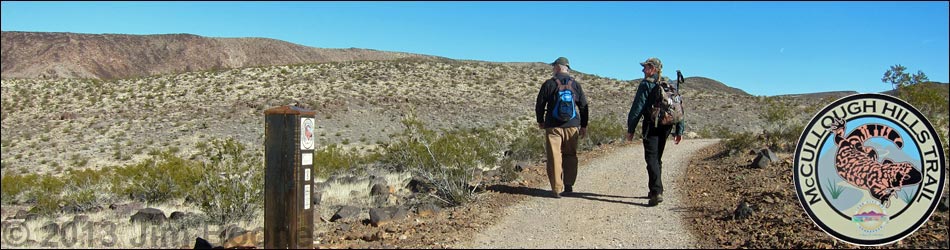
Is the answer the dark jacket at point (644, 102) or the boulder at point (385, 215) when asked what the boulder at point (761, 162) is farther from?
the boulder at point (385, 215)

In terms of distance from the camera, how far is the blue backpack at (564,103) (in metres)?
8.46

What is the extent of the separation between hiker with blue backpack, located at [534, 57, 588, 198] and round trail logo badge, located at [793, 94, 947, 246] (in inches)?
123

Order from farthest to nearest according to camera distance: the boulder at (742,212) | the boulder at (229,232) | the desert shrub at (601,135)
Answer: the desert shrub at (601,135)
the boulder at (229,232)
the boulder at (742,212)

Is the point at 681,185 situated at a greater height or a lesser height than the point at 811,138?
lesser

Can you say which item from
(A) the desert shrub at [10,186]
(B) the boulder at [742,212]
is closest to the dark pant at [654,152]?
(B) the boulder at [742,212]

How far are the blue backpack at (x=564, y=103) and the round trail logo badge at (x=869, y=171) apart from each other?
3088 millimetres

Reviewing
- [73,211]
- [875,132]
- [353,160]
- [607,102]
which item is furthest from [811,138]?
[607,102]

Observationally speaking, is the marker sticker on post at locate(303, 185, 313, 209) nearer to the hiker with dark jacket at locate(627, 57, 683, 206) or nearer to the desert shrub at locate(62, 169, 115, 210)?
the hiker with dark jacket at locate(627, 57, 683, 206)

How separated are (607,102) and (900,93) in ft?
116

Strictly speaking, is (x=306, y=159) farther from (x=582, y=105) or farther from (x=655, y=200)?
(x=655, y=200)

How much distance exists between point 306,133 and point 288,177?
17.2 inches

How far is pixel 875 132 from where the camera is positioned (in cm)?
567

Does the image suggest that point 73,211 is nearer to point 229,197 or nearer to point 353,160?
point 229,197

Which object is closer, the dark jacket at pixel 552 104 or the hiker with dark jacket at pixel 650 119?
the hiker with dark jacket at pixel 650 119
